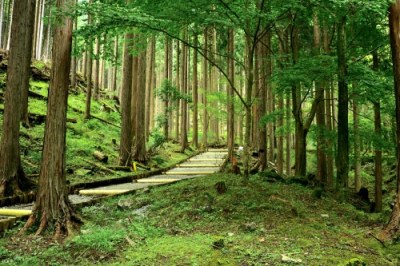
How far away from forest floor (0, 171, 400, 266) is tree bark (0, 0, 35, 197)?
7.64 ft

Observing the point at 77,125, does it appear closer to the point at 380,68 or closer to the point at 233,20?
the point at 233,20

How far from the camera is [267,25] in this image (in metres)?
9.21

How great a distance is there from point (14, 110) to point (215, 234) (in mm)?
6381

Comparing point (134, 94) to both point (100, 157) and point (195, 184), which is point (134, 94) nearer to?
point (100, 157)

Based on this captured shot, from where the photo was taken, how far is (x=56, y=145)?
6.35 m

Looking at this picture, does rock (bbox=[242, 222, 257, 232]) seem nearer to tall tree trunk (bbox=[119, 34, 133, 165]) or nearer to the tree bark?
the tree bark

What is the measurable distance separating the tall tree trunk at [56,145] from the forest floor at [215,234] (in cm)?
55

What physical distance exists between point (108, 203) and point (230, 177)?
388 cm

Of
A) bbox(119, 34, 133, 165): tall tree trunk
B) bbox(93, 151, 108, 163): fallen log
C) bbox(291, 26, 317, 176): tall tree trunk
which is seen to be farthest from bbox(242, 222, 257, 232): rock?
bbox(93, 151, 108, 163): fallen log

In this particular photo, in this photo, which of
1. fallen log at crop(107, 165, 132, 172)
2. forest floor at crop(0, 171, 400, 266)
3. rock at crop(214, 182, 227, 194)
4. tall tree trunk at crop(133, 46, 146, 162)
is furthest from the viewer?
tall tree trunk at crop(133, 46, 146, 162)

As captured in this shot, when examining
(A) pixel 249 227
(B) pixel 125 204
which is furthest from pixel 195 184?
(A) pixel 249 227

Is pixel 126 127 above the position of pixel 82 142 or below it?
above

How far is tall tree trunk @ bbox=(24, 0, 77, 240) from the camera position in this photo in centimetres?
631

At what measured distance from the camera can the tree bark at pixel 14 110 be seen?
854cm
